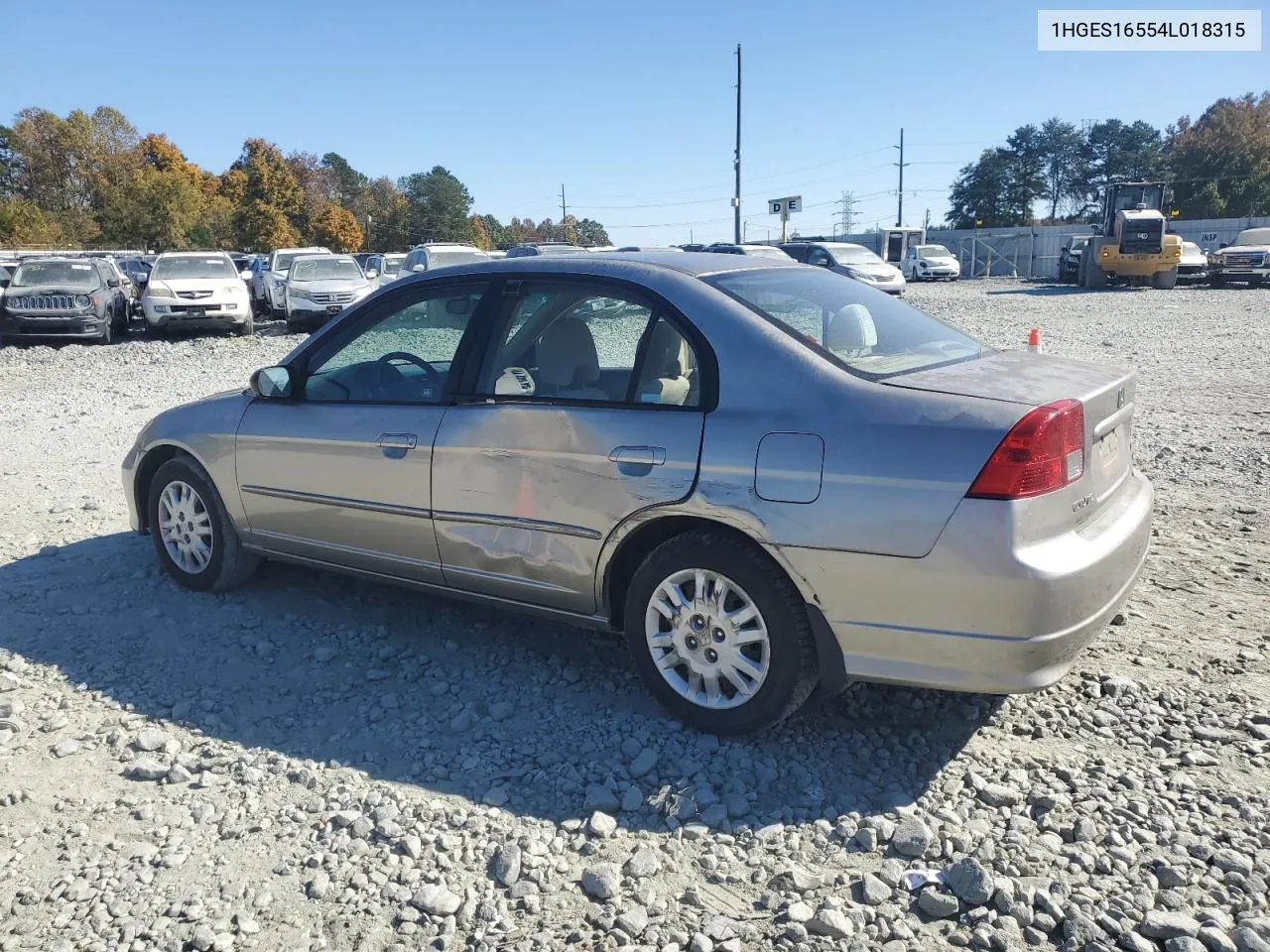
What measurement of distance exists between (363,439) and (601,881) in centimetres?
230

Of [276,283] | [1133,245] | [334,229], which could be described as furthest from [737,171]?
[334,229]

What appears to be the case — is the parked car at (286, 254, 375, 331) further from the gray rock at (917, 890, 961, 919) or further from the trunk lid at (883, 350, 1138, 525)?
the gray rock at (917, 890, 961, 919)

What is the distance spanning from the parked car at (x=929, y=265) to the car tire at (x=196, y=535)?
4372cm

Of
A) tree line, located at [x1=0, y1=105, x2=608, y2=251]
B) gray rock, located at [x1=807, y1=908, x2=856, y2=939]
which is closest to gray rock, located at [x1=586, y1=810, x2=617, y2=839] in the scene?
gray rock, located at [x1=807, y1=908, x2=856, y2=939]

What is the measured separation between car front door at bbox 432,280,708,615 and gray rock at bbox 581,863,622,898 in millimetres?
1148

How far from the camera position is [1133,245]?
32625 mm

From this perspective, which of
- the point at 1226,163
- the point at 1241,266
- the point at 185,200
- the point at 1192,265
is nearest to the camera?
the point at 1241,266

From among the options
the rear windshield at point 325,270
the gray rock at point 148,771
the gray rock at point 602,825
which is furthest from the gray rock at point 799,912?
the rear windshield at point 325,270

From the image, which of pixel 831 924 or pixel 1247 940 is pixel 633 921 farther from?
pixel 1247 940

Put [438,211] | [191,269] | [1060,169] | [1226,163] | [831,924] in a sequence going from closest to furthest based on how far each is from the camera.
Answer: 1. [831,924]
2. [191,269]
3. [1226,163]
4. [438,211]
5. [1060,169]

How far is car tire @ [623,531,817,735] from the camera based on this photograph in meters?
3.40

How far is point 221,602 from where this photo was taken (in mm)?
5078

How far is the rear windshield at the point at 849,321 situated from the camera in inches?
143

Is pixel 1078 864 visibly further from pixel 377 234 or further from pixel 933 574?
pixel 377 234
